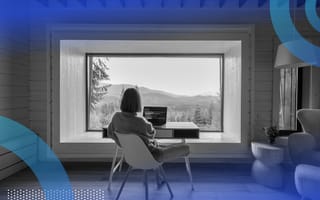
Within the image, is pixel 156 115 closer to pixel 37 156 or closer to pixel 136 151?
pixel 136 151

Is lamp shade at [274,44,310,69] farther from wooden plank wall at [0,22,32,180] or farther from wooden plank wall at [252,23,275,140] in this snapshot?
wooden plank wall at [0,22,32,180]

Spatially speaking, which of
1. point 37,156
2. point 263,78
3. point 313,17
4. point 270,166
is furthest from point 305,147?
point 37,156

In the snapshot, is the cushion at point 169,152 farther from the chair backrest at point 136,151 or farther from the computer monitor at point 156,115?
the computer monitor at point 156,115

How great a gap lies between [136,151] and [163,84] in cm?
287

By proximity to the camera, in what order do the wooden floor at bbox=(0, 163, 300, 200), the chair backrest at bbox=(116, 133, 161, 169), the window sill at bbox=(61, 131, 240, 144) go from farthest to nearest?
the window sill at bbox=(61, 131, 240, 144)
the wooden floor at bbox=(0, 163, 300, 200)
the chair backrest at bbox=(116, 133, 161, 169)

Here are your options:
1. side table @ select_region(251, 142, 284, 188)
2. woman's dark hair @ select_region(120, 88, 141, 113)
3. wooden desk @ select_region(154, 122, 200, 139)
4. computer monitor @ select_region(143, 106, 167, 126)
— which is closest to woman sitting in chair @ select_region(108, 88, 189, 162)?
woman's dark hair @ select_region(120, 88, 141, 113)

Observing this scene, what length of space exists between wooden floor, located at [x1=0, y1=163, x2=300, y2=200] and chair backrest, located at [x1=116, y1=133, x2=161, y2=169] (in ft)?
1.61

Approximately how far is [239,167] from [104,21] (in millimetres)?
3098

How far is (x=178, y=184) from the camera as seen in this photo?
10.8 ft

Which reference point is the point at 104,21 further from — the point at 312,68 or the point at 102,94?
the point at 312,68

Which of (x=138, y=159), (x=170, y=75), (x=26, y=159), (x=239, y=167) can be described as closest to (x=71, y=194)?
(x=138, y=159)

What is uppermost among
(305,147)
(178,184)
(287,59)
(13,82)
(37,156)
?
(287,59)

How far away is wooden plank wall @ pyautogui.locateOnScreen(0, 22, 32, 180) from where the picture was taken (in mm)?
3506

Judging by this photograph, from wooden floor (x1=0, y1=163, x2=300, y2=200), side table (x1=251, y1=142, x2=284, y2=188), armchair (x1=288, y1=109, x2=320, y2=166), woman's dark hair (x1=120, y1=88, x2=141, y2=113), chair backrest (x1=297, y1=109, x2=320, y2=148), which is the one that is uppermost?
woman's dark hair (x1=120, y1=88, x2=141, y2=113)
